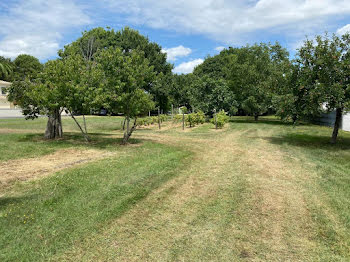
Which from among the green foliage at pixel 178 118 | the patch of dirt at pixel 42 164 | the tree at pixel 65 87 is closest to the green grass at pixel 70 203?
the patch of dirt at pixel 42 164

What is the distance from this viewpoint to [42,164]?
9.20 m

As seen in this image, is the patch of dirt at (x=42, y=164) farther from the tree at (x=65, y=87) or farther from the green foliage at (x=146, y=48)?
the green foliage at (x=146, y=48)

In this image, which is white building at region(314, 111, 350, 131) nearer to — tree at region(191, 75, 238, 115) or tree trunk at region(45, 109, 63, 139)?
tree at region(191, 75, 238, 115)

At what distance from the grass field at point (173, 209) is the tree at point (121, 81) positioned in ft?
11.8

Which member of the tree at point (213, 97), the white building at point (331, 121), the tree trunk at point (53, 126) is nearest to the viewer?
the tree trunk at point (53, 126)

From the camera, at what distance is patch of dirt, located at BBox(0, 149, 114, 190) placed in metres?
7.65

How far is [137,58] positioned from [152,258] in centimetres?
1095

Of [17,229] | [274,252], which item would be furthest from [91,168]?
[274,252]

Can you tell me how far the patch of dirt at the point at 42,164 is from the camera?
7653 mm

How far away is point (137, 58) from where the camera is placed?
13.2 metres

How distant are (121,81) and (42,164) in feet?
18.2

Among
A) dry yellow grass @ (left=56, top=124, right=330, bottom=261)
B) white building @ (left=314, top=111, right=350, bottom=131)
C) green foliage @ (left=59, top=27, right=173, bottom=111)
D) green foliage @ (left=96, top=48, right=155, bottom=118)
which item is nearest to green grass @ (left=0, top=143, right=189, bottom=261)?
dry yellow grass @ (left=56, top=124, right=330, bottom=261)

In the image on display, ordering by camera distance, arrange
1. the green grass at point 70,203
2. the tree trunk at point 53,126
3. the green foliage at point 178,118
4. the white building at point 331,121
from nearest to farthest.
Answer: the green grass at point 70,203 < the tree trunk at point 53,126 < the white building at point 331,121 < the green foliage at point 178,118

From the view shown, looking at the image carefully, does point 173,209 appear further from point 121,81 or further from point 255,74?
point 255,74
